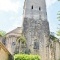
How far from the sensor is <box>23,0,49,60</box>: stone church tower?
5369cm

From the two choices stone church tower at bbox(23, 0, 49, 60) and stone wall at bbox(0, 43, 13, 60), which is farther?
stone church tower at bbox(23, 0, 49, 60)

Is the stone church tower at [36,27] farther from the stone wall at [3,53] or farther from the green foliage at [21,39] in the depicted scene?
the stone wall at [3,53]

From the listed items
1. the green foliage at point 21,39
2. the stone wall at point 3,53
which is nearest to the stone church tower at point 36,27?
the green foliage at point 21,39

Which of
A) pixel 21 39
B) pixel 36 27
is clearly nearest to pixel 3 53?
pixel 21 39

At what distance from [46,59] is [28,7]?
11499mm

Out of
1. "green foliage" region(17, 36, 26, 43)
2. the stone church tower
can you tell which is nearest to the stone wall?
"green foliage" region(17, 36, 26, 43)

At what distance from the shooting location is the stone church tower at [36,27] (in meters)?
53.7

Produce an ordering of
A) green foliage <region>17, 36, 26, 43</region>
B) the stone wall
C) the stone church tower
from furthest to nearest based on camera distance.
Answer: the stone church tower, green foliage <region>17, 36, 26, 43</region>, the stone wall

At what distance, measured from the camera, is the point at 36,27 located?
180 ft

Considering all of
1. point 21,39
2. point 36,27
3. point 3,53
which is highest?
point 36,27

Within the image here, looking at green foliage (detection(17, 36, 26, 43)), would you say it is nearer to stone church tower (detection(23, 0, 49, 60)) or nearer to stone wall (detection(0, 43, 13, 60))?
stone church tower (detection(23, 0, 49, 60))

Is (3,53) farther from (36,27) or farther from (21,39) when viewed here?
(36,27)

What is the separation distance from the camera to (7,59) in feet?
85.7

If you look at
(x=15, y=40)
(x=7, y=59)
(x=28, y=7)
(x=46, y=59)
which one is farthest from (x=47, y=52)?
(x=7, y=59)
